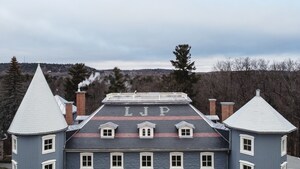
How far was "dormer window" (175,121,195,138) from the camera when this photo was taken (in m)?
31.5

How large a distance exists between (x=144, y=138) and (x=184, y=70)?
1430 inches

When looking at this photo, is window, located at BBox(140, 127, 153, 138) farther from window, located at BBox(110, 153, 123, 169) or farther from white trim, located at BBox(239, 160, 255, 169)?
white trim, located at BBox(239, 160, 255, 169)

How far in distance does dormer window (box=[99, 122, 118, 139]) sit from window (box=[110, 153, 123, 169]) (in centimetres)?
177

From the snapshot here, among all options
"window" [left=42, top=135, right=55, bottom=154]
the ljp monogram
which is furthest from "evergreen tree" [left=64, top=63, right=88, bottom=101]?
"window" [left=42, top=135, right=55, bottom=154]

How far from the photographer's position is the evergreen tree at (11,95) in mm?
57562

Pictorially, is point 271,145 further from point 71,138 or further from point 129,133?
point 71,138

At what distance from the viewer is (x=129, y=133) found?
1257 inches

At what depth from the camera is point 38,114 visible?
2978cm

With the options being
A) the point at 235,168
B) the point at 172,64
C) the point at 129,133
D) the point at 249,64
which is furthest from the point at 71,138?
the point at 249,64

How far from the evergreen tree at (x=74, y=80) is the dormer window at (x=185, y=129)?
43.5 meters

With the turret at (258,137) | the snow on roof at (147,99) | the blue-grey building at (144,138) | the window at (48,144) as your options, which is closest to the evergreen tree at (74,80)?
the snow on roof at (147,99)

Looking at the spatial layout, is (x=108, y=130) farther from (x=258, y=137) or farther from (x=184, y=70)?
(x=184, y=70)

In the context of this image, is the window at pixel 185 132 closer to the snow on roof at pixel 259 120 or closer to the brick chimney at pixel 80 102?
the snow on roof at pixel 259 120

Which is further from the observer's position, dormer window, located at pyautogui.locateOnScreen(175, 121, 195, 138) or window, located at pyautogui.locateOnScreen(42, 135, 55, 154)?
dormer window, located at pyautogui.locateOnScreen(175, 121, 195, 138)
